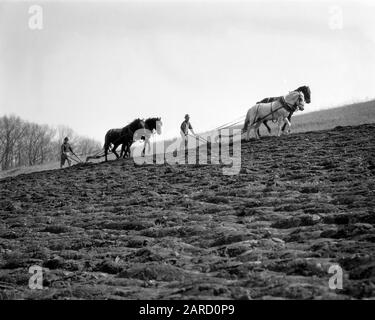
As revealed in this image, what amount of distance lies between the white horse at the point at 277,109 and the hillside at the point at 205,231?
5131 mm

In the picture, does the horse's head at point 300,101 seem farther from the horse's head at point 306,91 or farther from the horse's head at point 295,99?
the horse's head at point 306,91

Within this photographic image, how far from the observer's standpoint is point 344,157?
A: 19891 mm

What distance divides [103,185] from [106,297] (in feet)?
43.5

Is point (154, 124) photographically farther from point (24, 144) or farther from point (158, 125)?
point (24, 144)

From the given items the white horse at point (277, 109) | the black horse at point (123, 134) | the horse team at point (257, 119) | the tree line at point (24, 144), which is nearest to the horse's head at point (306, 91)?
the horse team at point (257, 119)

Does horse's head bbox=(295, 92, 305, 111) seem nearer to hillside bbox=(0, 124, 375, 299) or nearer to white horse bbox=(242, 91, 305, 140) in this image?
white horse bbox=(242, 91, 305, 140)

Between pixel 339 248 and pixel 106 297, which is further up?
pixel 339 248

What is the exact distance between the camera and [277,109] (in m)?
27.4

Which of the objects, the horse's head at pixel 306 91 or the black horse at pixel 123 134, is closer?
the horse's head at pixel 306 91

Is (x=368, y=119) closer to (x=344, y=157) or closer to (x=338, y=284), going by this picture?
(x=344, y=157)

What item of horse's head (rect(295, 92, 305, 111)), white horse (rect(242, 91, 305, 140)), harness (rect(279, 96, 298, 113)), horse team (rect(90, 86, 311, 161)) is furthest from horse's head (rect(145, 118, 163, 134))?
horse's head (rect(295, 92, 305, 111))

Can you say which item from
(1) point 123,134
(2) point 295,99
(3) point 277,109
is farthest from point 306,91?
(1) point 123,134

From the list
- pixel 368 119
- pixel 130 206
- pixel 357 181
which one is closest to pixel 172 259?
pixel 130 206

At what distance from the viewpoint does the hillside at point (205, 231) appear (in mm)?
8422
